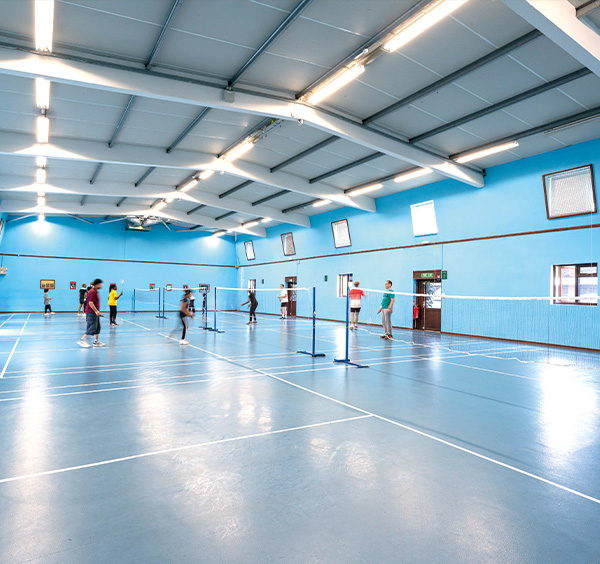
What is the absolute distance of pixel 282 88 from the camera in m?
12.3

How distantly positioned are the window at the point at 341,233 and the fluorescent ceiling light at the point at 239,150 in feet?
28.3

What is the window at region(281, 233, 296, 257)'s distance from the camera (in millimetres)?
29417

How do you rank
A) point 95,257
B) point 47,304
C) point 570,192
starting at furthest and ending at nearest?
1. point 95,257
2. point 47,304
3. point 570,192

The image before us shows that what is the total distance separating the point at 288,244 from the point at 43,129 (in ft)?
57.1

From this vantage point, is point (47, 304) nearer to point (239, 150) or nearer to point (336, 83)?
point (239, 150)

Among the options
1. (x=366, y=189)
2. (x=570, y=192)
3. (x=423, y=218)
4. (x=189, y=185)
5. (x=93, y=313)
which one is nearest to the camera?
(x=93, y=313)

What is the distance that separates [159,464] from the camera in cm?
404

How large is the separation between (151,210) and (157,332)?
1430 centimetres

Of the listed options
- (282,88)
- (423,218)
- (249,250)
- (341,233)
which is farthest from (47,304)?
(423,218)

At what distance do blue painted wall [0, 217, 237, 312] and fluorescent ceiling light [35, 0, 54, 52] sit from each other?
2209cm

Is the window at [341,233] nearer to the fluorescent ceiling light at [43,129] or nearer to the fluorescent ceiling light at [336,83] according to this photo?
the fluorescent ceiling light at [336,83]

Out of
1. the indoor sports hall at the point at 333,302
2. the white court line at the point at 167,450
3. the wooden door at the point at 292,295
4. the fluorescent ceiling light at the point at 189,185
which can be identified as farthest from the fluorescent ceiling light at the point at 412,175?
the white court line at the point at 167,450

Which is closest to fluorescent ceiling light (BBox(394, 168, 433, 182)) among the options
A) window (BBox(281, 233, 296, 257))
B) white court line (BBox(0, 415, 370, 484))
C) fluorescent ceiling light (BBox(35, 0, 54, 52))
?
window (BBox(281, 233, 296, 257))

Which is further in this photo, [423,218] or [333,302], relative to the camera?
[333,302]
